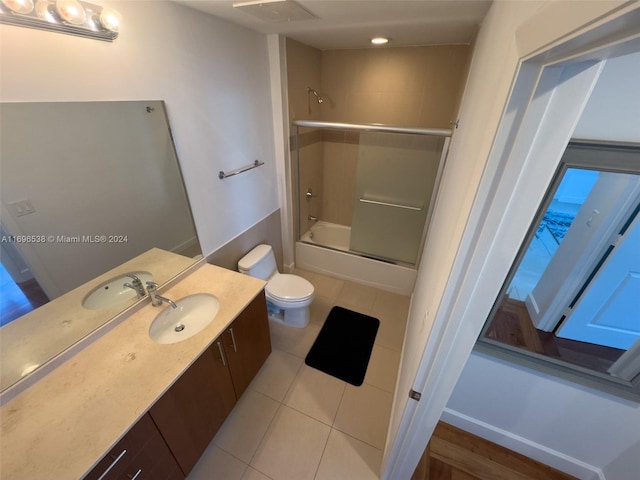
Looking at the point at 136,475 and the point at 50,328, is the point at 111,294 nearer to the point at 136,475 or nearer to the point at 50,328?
the point at 50,328

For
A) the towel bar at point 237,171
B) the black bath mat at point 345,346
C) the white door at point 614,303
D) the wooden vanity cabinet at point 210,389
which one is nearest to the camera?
the white door at point 614,303

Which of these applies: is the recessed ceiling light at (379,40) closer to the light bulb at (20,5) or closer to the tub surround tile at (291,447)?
the light bulb at (20,5)

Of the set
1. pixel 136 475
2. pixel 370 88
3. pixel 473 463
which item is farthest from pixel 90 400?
pixel 370 88

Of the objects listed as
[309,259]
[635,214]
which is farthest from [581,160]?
[309,259]

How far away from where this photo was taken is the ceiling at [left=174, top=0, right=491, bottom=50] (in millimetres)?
1288

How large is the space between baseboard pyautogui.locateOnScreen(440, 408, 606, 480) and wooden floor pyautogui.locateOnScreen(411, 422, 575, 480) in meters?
0.03

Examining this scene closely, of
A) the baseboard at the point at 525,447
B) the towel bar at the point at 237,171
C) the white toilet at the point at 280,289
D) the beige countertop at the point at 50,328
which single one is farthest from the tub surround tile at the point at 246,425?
the towel bar at the point at 237,171

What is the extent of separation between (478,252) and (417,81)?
2.50 meters

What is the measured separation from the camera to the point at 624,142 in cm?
86

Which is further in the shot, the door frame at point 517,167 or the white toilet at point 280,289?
the white toilet at point 280,289

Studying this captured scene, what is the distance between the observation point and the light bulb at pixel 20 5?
0.86 metres

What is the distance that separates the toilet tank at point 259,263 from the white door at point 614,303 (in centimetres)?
197

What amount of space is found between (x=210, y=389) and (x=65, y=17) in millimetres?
1708

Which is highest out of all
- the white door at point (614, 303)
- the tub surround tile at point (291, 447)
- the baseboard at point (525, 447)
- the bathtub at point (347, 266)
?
the white door at point (614, 303)
